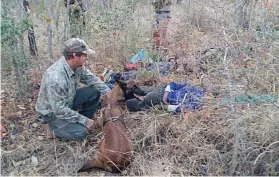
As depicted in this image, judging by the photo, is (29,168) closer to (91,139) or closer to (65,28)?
(91,139)

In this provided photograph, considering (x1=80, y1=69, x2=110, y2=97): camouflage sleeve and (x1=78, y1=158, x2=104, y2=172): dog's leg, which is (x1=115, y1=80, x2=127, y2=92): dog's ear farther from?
(x1=78, y1=158, x2=104, y2=172): dog's leg

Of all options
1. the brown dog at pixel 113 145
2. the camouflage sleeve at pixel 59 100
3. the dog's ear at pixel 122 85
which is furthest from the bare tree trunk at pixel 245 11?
the camouflage sleeve at pixel 59 100

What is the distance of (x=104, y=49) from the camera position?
5082 millimetres

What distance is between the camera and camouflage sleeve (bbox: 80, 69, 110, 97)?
3.73 metres

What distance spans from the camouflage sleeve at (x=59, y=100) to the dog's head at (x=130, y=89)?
588 millimetres

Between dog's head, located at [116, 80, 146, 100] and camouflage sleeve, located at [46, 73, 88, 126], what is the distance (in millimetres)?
588

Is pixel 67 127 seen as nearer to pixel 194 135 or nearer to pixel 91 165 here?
pixel 91 165

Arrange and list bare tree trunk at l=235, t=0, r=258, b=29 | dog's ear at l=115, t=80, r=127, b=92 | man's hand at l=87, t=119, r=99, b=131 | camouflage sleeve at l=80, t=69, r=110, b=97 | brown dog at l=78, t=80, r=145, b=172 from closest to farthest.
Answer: brown dog at l=78, t=80, r=145, b=172 → man's hand at l=87, t=119, r=99, b=131 → dog's ear at l=115, t=80, r=127, b=92 → camouflage sleeve at l=80, t=69, r=110, b=97 → bare tree trunk at l=235, t=0, r=258, b=29

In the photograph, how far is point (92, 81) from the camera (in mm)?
3771

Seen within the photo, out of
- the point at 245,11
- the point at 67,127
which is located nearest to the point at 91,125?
the point at 67,127

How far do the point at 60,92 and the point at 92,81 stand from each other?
1.97 feet

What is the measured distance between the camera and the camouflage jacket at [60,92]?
321cm

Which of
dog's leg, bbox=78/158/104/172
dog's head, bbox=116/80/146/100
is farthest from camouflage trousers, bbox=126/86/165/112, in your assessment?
dog's leg, bbox=78/158/104/172

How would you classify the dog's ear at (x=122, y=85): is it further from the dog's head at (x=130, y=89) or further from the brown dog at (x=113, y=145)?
the brown dog at (x=113, y=145)
